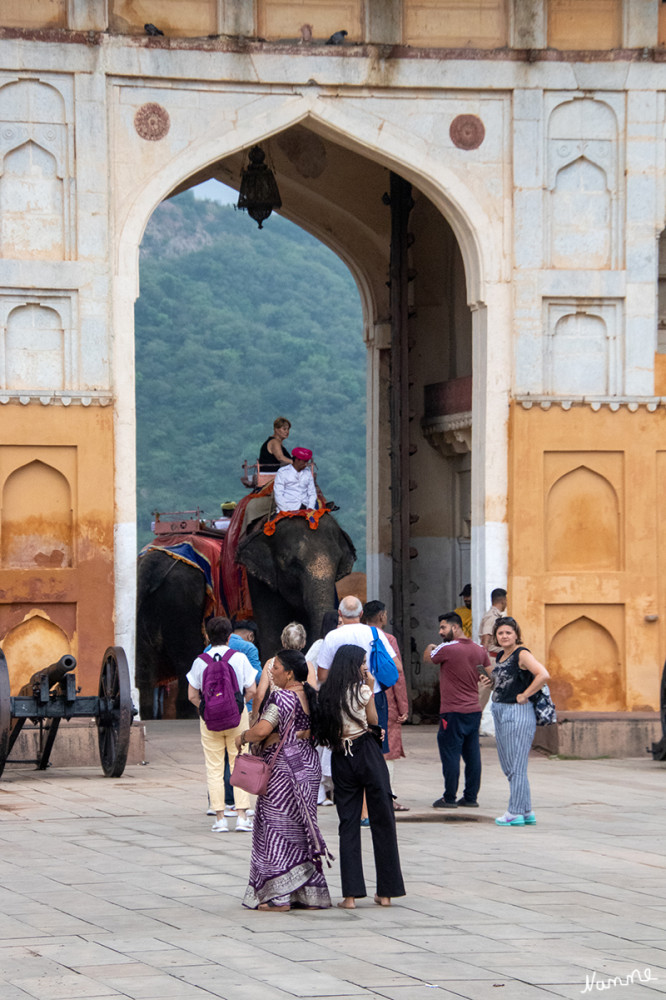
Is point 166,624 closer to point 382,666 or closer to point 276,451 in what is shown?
point 276,451

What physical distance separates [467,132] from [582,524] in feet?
11.3

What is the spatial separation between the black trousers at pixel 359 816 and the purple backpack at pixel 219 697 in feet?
7.53

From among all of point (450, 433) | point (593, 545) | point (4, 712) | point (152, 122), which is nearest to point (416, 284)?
point (450, 433)

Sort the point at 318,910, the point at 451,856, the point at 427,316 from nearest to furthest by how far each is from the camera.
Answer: the point at 318,910
the point at 451,856
the point at 427,316

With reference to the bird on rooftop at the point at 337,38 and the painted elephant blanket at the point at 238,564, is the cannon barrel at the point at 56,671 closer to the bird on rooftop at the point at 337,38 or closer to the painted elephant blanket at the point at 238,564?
the painted elephant blanket at the point at 238,564

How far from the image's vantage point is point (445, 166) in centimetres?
1414

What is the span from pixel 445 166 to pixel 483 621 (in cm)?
382

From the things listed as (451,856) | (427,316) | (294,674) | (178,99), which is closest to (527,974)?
(294,674)

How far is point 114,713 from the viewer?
11.4 meters

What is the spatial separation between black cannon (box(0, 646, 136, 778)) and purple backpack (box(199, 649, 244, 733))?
1.82 metres

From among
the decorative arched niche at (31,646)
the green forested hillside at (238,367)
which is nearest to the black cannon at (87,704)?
the decorative arched niche at (31,646)

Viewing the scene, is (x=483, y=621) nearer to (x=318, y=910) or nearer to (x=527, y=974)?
(x=318, y=910)

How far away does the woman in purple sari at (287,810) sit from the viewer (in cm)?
700

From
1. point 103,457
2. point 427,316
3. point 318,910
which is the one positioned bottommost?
point 318,910
